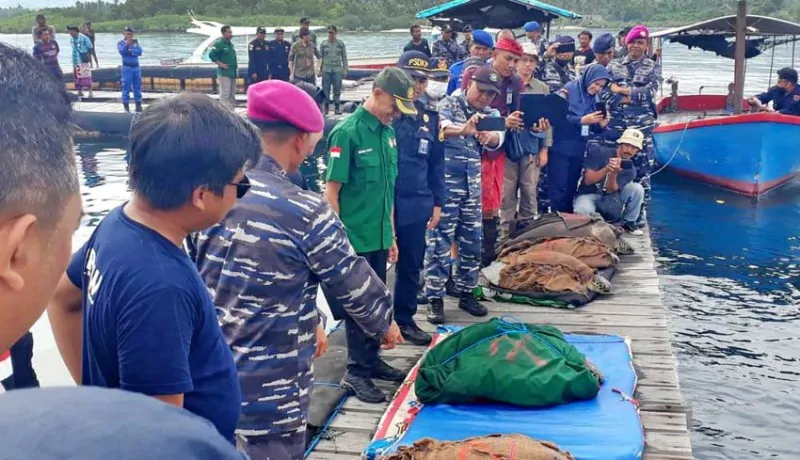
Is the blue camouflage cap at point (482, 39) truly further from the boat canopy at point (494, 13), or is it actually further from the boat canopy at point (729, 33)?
the boat canopy at point (729, 33)

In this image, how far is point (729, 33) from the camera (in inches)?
596

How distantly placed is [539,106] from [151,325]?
17.9ft

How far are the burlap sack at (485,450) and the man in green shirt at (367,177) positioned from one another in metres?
0.84

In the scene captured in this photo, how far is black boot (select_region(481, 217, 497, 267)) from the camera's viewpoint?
22.5 feet

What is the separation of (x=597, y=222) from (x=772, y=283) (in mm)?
2794

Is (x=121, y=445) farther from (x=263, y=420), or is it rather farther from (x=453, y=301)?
(x=453, y=301)

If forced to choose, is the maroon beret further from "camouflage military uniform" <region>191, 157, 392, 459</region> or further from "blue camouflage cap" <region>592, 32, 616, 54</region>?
"blue camouflage cap" <region>592, 32, 616, 54</region>

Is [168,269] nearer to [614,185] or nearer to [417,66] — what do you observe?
[417,66]

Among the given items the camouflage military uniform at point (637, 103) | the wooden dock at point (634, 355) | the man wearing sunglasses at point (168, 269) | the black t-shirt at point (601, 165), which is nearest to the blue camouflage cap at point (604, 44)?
the camouflage military uniform at point (637, 103)

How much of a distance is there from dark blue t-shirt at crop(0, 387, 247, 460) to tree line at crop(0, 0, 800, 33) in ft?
203

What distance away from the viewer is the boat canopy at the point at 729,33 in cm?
1424

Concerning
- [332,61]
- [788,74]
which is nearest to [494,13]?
[332,61]

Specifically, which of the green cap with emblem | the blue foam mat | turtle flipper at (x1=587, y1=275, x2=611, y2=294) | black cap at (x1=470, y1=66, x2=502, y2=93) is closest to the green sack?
the blue foam mat

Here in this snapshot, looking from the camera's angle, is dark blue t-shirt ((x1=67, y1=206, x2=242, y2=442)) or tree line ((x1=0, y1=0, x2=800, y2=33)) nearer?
dark blue t-shirt ((x1=67, y1=206, x2=242, y2=442))
